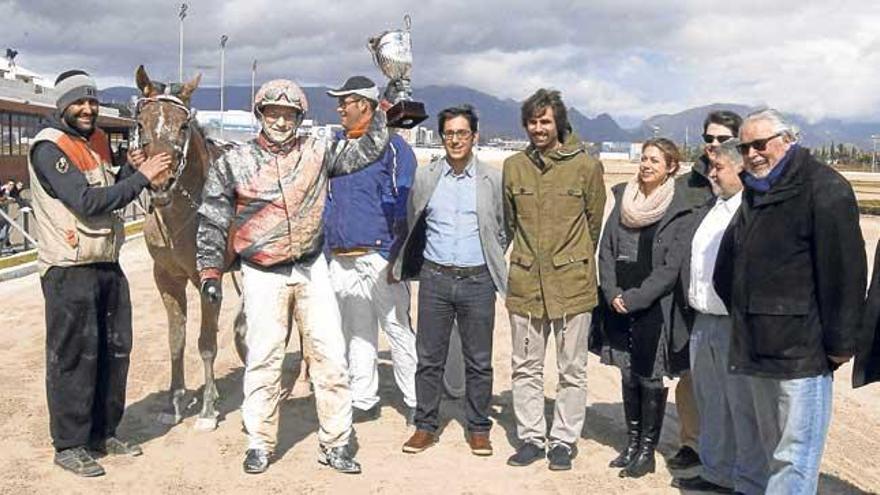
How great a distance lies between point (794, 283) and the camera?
3764 mm

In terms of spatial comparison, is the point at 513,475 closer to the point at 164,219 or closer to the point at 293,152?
the point at 293,152

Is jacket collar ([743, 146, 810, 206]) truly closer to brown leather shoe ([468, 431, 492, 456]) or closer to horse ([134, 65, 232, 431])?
brown leather shoe ([468, 431, 492, 456])

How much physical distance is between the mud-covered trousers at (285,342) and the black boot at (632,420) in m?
1.73

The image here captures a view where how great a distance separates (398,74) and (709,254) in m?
2.16

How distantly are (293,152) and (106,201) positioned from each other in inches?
43.4

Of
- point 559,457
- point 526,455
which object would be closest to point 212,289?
point 526,455

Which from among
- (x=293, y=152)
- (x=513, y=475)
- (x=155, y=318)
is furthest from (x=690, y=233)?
(x=155, y=318)

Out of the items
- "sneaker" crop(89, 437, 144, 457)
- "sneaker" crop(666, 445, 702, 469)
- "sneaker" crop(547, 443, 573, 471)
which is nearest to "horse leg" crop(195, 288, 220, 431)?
"sneaker" crop(89, 437, 144, 457)

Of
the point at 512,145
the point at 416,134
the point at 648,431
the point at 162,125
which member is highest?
the point at 512,145

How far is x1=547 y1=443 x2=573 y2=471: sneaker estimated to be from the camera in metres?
5.21

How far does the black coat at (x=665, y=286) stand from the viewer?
4.86m

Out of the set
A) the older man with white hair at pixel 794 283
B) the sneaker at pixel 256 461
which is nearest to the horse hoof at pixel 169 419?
the sneaker at pixel 256 461

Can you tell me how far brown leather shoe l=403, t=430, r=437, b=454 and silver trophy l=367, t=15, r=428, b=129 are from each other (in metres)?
2.05

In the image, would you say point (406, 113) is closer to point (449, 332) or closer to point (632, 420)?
point (449, 332)
